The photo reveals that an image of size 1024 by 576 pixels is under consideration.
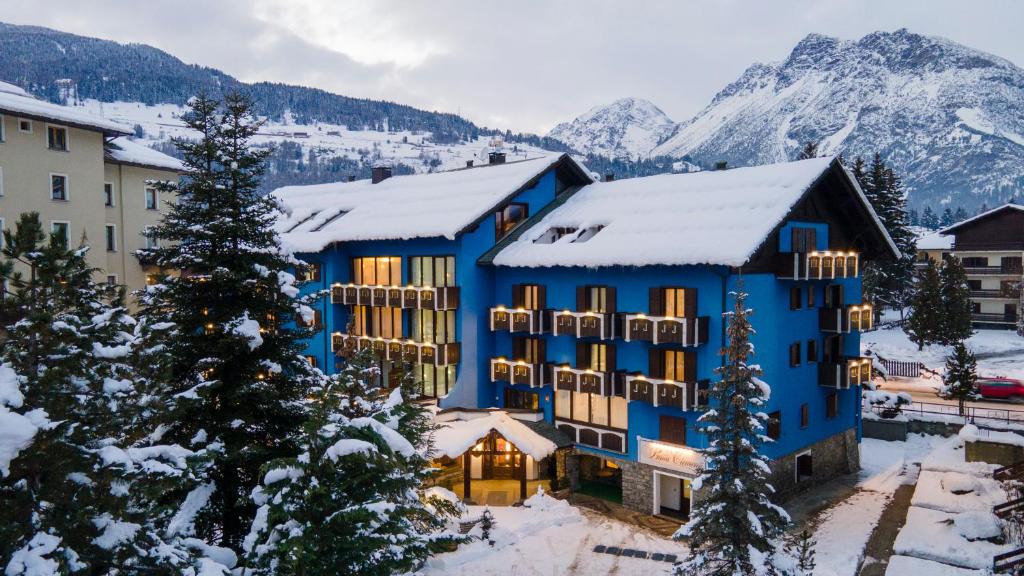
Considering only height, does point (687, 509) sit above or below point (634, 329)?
below

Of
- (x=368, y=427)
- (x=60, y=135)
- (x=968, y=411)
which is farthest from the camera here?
(x=968, y=411)

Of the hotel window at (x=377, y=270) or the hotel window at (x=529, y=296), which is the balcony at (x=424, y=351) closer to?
the hotel window at (x=377, y=270)

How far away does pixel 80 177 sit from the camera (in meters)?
42.1

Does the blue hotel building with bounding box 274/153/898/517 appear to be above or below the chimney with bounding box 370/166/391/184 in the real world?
below

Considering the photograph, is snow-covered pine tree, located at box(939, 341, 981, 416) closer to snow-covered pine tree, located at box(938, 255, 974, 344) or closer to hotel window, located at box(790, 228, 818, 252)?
snow-covered pine tree, located at box(938, 255, 974, 344)

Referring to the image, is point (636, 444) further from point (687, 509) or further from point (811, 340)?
point (811, 340)

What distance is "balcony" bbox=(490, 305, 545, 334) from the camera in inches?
1363

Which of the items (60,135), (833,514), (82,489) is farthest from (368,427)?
(60,135)

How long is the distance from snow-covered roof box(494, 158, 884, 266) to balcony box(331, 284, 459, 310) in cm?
341

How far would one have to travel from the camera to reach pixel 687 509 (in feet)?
103

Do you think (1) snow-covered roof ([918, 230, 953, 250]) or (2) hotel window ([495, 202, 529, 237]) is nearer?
(2) hotel window ([495, 202, 529, 237])

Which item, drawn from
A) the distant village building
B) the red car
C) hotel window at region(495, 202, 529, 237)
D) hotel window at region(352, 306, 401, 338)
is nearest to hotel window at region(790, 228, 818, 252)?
hotel window at region(495, 202, 529, 237)

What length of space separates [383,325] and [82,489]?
30.6m

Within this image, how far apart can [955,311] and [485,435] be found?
4883 cm
